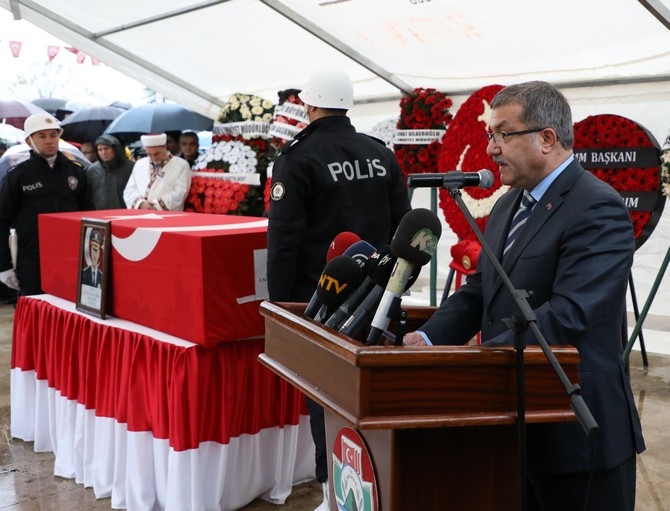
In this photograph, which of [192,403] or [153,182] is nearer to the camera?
[192,403]

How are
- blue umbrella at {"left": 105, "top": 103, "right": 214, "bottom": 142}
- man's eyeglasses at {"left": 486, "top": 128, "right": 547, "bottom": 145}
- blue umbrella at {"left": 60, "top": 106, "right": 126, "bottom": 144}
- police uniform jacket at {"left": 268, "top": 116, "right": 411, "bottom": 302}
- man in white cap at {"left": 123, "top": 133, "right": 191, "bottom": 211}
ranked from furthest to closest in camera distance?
blue umbrella at {"left": 60, "top": 106, "right": 126, "bottom": 144}
blue umbrella at {"left": 105, "top": 103, "right": 214, "bottom": 142}
man in white cap at {"left": 123, "top": 133, "right": 191, "bottom": 211}
police uniform jacket at {"left": 268, "top": 116, "right": 411, "bottom": 302}
man's eyeglasses at {"left": 486, "top": 128, "right": 547, "bottom": 145}

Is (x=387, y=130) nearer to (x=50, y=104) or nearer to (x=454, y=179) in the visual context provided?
(x=454, y=179)

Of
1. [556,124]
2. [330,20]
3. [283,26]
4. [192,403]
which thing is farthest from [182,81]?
[556,124]

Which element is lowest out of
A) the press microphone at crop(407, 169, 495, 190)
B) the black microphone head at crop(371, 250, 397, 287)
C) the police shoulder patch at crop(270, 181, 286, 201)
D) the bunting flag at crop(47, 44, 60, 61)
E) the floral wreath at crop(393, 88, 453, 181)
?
the black microphone head at crop(371, 250, 397, 287)

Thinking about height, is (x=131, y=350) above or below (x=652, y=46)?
below

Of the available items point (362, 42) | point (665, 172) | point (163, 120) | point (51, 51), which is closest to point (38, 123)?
point (362, 42)

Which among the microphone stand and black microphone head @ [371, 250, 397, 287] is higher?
black microphone head @ [371, 250, 397, 287]

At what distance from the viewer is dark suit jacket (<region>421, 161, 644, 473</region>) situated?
1629mm

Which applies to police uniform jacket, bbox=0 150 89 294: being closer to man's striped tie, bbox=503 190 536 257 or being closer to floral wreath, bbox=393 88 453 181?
floral wreath, bbox=393 88 453 181

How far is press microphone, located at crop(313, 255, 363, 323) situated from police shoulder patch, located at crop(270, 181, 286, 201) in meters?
1.26

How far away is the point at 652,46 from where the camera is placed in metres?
4.54

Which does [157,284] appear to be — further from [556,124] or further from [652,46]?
[652,46]

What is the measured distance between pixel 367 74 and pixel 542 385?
4891mm

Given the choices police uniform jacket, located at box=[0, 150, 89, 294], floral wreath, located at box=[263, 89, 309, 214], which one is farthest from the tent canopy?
police uniform jacket, located at box=[0, 150, 89, 294]
